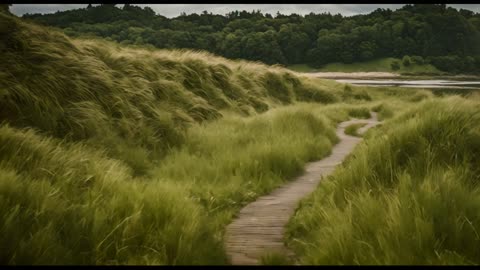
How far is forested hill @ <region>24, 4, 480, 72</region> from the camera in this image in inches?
1726

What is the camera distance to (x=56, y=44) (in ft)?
26.5

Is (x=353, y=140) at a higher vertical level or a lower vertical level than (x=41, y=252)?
lower

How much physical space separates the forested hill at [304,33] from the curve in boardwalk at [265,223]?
32.8 metres

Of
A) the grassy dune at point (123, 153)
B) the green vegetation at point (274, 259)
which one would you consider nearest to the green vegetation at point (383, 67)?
the grassy dune at point (123, 153)

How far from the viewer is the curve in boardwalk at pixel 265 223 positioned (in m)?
3.73

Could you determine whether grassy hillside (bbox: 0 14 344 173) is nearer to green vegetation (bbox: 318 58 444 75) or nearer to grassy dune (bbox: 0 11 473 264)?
grassy dune (bbox: 0 11 473 264)

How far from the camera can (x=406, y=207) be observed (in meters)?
3.14

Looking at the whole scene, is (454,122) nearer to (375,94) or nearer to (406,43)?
(375,94)

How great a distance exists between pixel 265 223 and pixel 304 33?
257 feet

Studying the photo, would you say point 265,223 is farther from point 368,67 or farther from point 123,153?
point 368,67

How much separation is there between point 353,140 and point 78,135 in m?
7.73

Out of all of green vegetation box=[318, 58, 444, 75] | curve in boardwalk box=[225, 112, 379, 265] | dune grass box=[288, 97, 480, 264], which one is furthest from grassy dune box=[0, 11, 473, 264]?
green vegetation box=[318, 58, 444, 75]

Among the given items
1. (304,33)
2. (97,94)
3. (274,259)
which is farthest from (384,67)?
(274,259)

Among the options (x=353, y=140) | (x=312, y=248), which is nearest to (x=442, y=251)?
(x=312, y=248)
